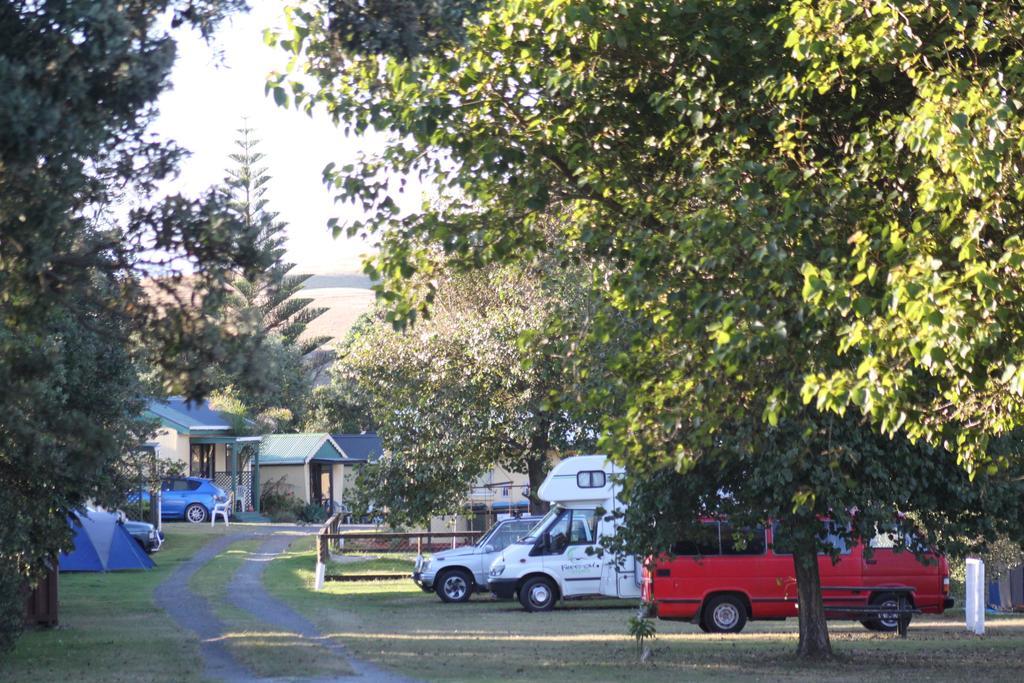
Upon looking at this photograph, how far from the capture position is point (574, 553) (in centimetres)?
2484

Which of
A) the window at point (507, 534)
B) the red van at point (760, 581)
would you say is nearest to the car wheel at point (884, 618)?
the red van at point (760, 581)

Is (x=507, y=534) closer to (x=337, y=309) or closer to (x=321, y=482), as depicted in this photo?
(x=321, y=482)

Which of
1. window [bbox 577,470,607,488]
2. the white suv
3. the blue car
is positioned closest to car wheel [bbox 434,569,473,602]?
the white suv

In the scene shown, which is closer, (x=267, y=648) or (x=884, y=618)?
(x=267, y=648)

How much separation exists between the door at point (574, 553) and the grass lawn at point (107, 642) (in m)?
7.50

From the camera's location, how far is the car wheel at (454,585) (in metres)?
26.4

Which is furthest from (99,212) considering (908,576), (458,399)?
(458,399)

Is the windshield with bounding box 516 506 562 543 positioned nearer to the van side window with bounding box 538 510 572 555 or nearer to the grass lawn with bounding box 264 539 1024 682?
the van side window with bounding box 538 510 572 555

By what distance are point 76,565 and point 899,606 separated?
22.1 meters

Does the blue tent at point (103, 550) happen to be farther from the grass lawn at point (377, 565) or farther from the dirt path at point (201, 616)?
the grass lawn at point (377, 565)

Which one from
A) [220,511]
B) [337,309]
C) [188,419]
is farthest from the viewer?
[337,309]

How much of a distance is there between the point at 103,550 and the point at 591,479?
51.9ft

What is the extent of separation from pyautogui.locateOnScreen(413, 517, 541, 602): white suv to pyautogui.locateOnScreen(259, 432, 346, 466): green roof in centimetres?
2904

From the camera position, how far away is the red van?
20.1m
